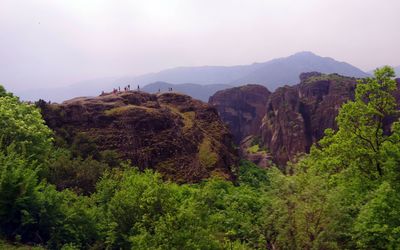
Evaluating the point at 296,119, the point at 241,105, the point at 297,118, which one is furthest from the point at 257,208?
the point at 241,105

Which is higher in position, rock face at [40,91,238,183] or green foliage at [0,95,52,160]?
green foliage at [0,95,52,160]

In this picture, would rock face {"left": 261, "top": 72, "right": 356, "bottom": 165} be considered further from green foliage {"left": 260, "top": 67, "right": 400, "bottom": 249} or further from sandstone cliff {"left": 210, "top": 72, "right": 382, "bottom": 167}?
green foliage {"left": 260, "top": 67, "right": 400, "bottom": 249}

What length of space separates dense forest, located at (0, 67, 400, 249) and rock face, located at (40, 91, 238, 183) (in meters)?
18.6

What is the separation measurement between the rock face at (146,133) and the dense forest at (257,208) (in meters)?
18.6

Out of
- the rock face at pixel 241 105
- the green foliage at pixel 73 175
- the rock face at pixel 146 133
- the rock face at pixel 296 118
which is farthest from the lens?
the rock face at pixel 241 105

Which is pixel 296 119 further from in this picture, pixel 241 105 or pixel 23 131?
pixel 23 131

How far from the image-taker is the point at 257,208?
23188 mm

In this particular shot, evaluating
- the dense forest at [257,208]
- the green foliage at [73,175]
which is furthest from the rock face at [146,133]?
the dense forest at [257,208]

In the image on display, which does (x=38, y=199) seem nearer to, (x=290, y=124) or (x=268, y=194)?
(x=268, y=194)

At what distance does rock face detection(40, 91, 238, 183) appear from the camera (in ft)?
146

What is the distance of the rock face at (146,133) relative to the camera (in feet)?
146

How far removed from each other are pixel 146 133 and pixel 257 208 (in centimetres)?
2650

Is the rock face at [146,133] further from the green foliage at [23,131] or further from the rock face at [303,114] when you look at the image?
the rock face at [303,114]

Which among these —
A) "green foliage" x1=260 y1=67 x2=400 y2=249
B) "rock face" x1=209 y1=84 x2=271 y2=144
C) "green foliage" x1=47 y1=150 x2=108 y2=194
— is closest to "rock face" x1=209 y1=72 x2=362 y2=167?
"rock face" x1=209 y1=84 x2=271 y2=144
